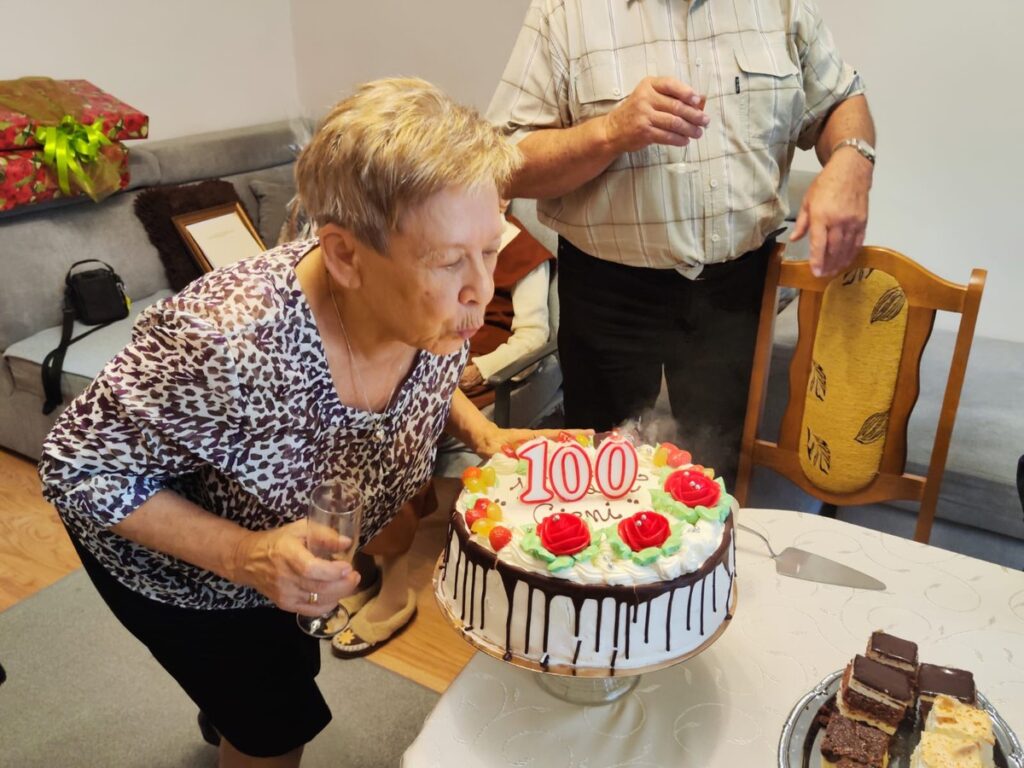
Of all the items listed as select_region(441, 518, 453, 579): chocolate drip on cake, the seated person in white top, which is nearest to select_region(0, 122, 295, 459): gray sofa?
the seated person in white top

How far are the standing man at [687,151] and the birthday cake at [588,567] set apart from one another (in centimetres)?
71

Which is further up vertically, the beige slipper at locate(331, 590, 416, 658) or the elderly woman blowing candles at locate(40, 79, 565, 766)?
the elderly woman blowing candles at locate(40, 79, 565, 766)

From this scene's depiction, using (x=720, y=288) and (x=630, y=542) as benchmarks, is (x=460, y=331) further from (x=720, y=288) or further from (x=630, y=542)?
(x=720, y=288)

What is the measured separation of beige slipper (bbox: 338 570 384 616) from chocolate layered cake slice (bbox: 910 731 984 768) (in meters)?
1.73

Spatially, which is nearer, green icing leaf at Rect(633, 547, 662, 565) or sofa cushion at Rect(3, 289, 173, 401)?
green icing leaf at Rect(633, 547, 662, 565)

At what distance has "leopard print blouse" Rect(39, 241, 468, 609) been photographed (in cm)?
105

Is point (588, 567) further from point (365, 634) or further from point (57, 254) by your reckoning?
point (57, 254)

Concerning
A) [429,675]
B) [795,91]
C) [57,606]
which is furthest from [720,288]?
[57,606]

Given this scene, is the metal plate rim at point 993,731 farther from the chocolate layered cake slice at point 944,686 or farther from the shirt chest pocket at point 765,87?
the shirt chest pocket at point 765,87

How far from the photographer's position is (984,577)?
4.38ft

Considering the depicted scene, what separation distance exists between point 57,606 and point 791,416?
82.2 inches

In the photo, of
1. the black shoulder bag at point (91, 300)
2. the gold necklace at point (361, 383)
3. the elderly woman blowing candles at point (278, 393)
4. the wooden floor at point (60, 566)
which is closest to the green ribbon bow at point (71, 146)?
the black shoulder bag at point (91, 300)

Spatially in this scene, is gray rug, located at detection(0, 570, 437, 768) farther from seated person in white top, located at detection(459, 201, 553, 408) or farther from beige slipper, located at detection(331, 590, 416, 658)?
seated person in white top, located at detection(459, 201, 553, 408)

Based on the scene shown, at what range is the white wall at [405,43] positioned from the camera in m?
3.65
